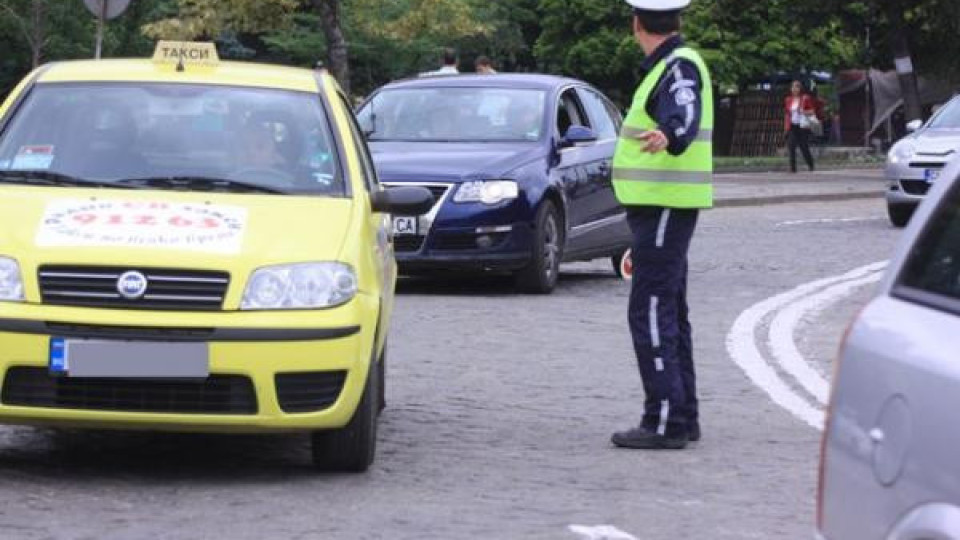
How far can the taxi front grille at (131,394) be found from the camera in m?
7.52

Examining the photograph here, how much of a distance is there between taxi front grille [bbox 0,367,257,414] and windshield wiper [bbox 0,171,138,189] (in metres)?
1.08

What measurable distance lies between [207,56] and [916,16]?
4219 centimetres

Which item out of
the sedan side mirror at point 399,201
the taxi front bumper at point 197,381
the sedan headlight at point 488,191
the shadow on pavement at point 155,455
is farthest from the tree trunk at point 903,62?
the taxi front bumper at point 197,381

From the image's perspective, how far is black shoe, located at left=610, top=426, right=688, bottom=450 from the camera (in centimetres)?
891

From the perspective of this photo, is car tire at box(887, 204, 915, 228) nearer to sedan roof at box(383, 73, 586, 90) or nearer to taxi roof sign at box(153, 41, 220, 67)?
sedan roof at box(383, 73, 586, 90)

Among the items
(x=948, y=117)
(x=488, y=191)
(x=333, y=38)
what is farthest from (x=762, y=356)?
(x=333, y=38)

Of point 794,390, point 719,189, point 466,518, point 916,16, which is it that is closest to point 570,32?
point 916,16

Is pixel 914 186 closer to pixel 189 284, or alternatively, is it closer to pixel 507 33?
pixel 189 284

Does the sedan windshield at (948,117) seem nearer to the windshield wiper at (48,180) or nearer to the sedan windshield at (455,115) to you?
the sedan windshield at (455,115)

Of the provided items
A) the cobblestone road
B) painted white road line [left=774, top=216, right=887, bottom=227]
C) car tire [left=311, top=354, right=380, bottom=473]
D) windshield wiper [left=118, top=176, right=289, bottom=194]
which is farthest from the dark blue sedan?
painted white road line [left=774, top=216, right=887, bottom=227]

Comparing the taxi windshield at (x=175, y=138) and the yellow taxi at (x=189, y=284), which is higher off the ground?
the taxi windshield at (x=175, y=138)

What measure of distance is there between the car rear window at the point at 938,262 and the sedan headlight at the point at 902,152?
66.2 ft

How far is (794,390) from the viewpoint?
36.1 feet

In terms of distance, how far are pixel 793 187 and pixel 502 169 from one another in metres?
19.9
